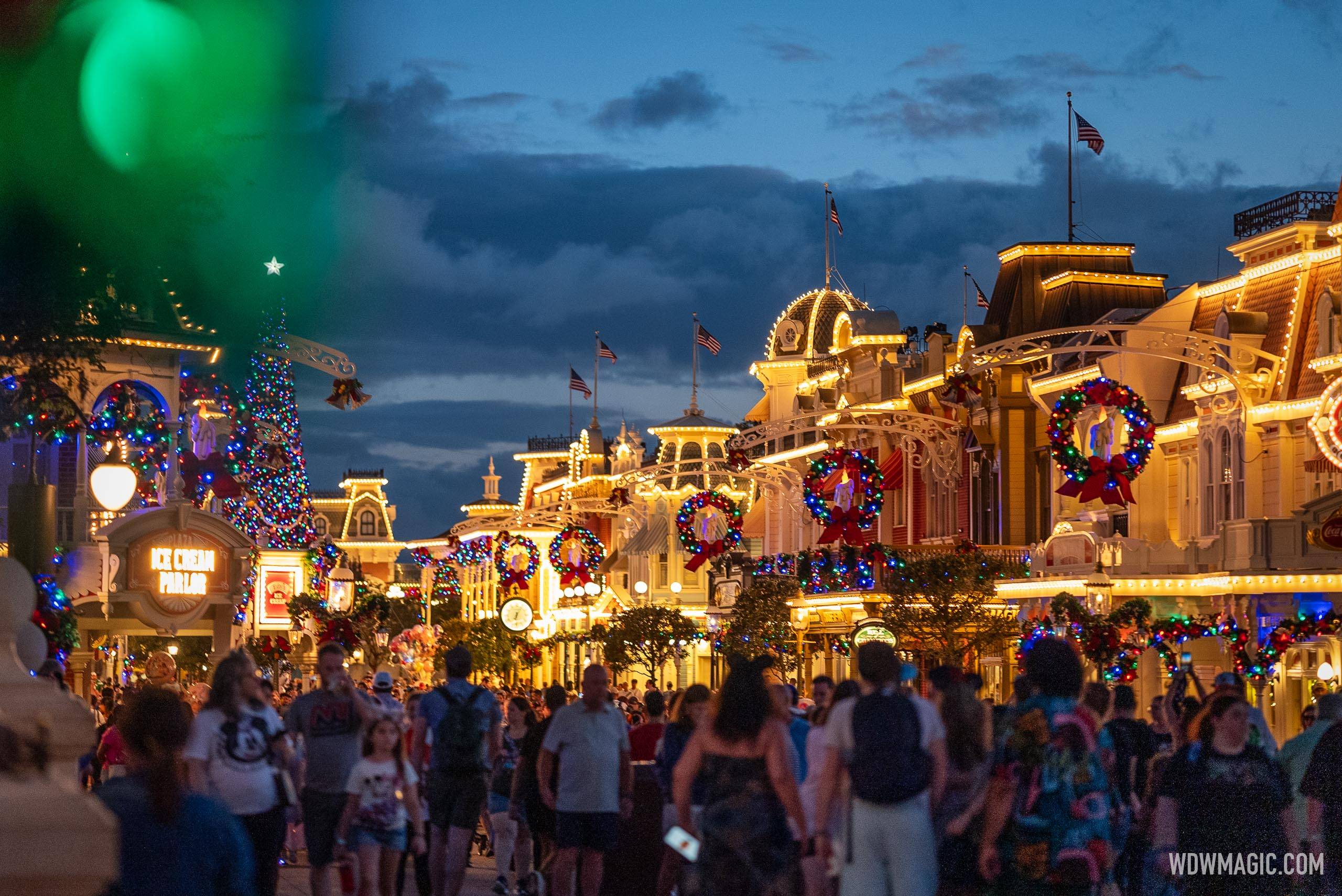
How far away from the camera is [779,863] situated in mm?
9023

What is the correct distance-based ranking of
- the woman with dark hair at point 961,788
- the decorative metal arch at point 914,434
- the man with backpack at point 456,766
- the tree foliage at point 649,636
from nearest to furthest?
the woman with dark hair at point 961,788, the man with backpack at point 456,766, the decorative metal arch at point 914,434, the tree foliage at point 649,636

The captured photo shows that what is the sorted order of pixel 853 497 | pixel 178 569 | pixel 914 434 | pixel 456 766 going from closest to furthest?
pixel 456 766
pixel 178 569
pixel 853 497
pixel 914 434

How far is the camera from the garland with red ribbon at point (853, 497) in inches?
1535

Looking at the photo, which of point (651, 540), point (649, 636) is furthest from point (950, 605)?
point (651, 540)

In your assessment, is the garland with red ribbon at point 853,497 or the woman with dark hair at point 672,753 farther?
the garland with red ribbon at point 853,497

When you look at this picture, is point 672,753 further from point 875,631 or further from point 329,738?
point 875,631

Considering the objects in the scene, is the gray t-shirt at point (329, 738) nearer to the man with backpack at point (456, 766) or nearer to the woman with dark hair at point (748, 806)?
the man with backpack at point (456, 766)

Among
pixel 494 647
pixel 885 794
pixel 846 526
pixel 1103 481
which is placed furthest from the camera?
pixel 494 647

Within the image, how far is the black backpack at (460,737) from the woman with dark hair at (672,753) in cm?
127

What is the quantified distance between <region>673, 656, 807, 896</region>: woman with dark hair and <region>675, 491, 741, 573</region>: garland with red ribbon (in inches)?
1446

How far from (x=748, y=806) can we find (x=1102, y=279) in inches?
1374

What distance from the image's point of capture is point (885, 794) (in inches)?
356

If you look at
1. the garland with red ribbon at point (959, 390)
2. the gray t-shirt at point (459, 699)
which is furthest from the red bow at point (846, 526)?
the gray t-shirt at point (459, 699)

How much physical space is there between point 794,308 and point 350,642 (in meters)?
26.8
